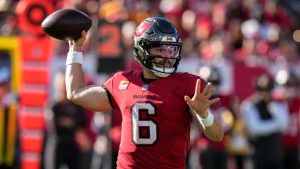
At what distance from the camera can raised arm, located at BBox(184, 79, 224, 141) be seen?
15.4 ft

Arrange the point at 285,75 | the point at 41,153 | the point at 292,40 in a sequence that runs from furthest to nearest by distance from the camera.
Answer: the point at 292,40, the point at 285,75, the point at 41,153

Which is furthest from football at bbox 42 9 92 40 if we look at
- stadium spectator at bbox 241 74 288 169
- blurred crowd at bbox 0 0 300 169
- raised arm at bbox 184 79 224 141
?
stadium spectator at bbox 241 74 288 169

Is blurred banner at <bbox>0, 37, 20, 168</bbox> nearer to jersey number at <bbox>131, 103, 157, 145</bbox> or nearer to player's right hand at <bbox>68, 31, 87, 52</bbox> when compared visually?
player's right hand at <bbox>68, 31, 87, 52</bbox>

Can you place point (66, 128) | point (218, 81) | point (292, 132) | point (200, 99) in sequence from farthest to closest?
point (292, 132), point (218, 81), point (66, 128), point (200, 99)

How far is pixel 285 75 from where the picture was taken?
1128 cm

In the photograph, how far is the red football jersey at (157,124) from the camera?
4891 mm

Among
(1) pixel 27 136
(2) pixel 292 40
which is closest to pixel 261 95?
(1) pixel 27 136

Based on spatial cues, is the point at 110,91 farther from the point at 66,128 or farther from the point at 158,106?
the point at 66,128

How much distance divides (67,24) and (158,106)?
833 mm

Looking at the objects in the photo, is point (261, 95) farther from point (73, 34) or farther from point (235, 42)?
point (73, 34)

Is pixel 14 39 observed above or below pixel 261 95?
above

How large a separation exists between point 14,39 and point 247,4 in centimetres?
477

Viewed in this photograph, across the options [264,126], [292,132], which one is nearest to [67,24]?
[264,126]

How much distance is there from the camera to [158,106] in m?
4.90
